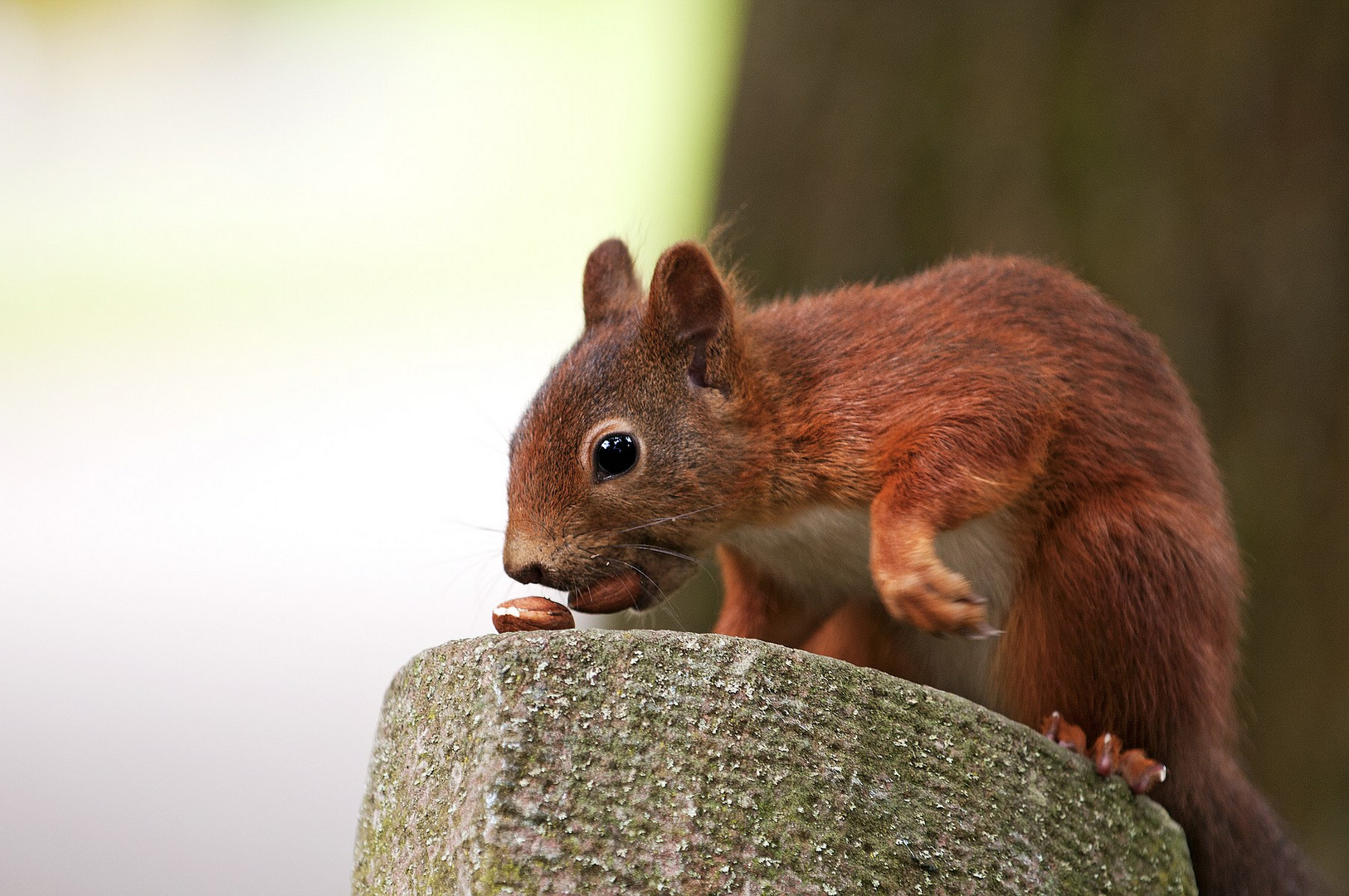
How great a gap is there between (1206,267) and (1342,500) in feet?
2.14

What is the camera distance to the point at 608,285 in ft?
6.48

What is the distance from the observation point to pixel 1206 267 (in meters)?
3.10

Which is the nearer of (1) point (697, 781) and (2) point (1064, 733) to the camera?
(1) point (697, 781)

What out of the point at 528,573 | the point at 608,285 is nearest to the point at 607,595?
the point at 528,573

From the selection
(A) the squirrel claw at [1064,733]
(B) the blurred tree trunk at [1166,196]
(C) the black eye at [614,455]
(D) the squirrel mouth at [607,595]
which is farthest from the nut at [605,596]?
(B) the blurred tree trunk at [1166,196]

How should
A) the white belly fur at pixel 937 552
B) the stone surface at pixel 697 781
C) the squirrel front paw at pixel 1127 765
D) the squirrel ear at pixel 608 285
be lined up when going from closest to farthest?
the stone surface at pixel 697 781
the squirrel front paw at pixel 1127 765
the white belly fur at pixel 937 552
the squirrel ear at pixel 608 285

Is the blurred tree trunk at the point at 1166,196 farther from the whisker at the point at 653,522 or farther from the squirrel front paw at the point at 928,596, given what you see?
the squirrel front paw at the point at 928,596

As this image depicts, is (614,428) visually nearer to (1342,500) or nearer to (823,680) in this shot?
(823,680)

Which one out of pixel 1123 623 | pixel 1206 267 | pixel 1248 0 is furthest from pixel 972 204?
pixel 1123 623

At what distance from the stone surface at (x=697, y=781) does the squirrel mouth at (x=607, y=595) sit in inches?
13.6

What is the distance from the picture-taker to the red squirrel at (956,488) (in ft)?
5.29

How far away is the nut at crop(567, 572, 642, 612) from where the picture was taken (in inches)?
63.8

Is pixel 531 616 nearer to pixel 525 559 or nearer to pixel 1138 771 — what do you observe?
pixel 525 559

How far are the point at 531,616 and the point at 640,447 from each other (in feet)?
1.05
